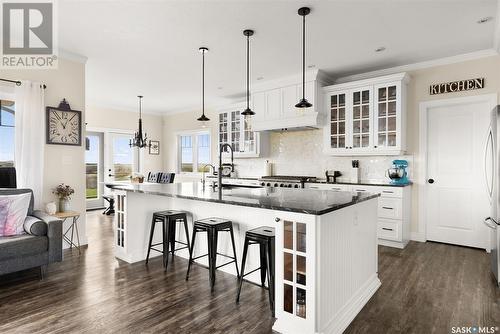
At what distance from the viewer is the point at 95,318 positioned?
228 cm

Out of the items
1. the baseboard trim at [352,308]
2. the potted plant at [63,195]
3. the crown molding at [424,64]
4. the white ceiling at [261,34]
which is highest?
the white ceiling at [261,34]

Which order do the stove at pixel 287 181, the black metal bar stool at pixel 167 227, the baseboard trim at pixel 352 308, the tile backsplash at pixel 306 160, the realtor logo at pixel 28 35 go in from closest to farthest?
the baseboard trim at pixel 352 308
the realtor logo at pixel 28 35
the black metal bar stool at pixel 167 227
the tile backsplash at pixel 306 160
the stove at pixel 287 181

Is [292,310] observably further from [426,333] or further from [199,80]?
[199,80]

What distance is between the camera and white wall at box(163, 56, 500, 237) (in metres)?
4.10

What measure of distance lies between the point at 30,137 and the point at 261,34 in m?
3.18

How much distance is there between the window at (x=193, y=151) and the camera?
8.00 m

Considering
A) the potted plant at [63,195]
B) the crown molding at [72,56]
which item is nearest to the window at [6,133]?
the potted plant at [63,195]

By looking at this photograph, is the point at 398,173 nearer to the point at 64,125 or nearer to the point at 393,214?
the point at 393,214

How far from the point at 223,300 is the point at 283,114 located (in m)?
3.57

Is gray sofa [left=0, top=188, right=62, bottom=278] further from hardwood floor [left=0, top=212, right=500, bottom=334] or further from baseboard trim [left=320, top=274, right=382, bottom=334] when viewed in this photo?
baseboard trim [left=320, top=274, right=382, bottom=334]

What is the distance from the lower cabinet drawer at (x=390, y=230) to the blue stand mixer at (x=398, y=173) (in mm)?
605

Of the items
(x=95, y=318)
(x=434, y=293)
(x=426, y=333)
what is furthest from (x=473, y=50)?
(x=95, y=318)

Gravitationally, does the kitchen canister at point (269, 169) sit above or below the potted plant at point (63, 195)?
above

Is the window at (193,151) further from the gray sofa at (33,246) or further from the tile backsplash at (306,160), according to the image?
the gray sofa at (33,246)
